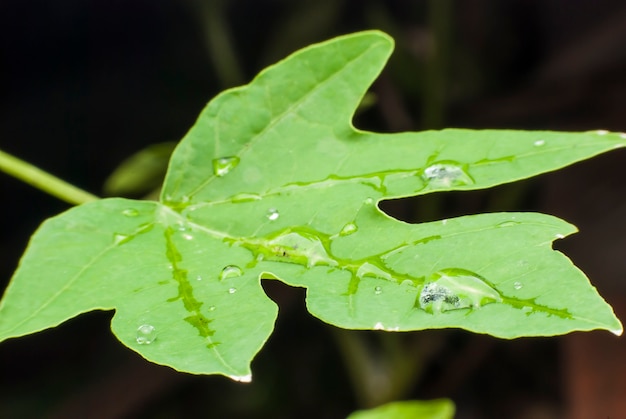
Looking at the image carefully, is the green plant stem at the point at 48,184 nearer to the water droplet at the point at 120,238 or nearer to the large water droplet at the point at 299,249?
the water droplet at the point at 120,238

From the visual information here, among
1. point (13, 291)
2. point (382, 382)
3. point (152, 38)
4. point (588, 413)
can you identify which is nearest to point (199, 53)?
point (152, 38)

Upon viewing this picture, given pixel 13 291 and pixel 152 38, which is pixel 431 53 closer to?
pixel 152 38

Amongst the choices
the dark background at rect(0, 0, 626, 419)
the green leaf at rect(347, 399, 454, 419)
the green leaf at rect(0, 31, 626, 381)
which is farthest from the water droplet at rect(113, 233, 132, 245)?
the dark background at rect(0, 0, 626, 419)

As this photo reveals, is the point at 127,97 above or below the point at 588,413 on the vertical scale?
above

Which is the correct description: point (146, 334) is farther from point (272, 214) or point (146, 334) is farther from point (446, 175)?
point (446, 175)

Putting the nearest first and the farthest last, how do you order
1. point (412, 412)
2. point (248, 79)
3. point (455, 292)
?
point (455, 292)
point (412, 412)
point (248, 79)

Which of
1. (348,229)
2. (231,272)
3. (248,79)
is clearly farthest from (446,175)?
(248,79)

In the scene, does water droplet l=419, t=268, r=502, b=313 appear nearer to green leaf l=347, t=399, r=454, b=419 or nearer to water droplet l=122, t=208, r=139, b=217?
water droplet l=122, t=208, r=139, b=217
